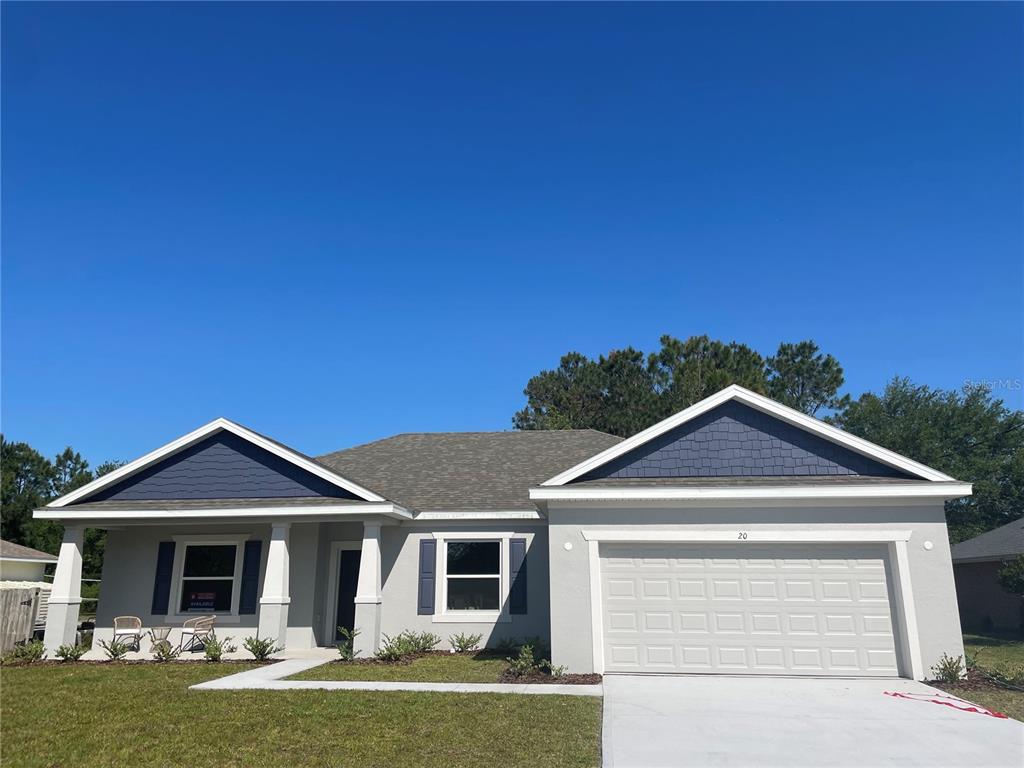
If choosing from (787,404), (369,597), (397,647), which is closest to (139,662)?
(369,597)

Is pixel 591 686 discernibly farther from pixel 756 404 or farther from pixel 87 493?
pixel 87 493

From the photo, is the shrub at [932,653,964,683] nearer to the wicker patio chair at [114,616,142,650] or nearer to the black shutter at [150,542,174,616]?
the wicker patio chair at [114,616,142,650]

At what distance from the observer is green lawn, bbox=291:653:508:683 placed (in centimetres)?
1209

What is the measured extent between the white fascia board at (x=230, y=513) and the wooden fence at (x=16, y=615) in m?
2.57

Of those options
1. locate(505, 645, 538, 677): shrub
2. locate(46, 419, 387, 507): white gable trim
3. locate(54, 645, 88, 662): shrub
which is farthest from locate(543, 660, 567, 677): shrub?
locate(54, 645, 88, 662): shrub

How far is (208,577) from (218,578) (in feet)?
0.81

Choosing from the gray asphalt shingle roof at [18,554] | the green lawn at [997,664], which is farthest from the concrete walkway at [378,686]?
the gray asphalt shingle roof at [18,554]

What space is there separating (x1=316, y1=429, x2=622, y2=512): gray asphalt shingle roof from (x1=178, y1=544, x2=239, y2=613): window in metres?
3.44

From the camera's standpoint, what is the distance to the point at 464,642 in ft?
52.3

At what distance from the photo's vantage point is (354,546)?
1755cm

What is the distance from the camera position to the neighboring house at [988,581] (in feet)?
79.2

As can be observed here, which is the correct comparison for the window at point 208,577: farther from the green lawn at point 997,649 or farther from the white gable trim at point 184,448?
the green lawn at point 997,649

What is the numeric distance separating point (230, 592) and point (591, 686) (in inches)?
394

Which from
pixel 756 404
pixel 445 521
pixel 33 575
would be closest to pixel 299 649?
pixel 445 521
